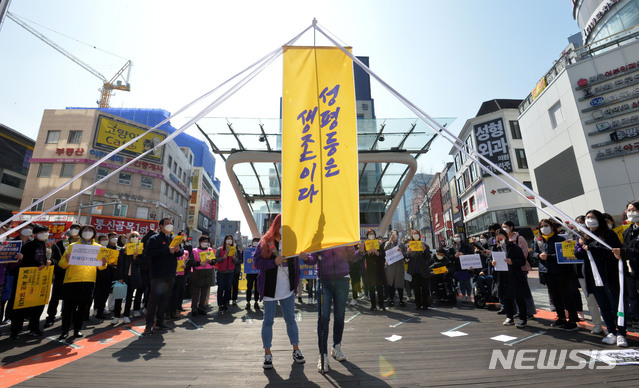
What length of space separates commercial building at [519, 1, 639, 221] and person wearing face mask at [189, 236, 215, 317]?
20838 millimetres

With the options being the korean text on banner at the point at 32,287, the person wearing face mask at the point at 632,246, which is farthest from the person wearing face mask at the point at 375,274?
the korean text on banner at the point at 32,287

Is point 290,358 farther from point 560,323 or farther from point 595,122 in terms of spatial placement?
point 595,122

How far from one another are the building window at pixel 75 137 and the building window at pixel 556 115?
150 feet

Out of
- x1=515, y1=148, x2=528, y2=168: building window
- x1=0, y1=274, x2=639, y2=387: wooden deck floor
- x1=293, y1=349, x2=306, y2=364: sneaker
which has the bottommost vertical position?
x1=0, y1=274, x2=639, y2=387: wooden deck floor

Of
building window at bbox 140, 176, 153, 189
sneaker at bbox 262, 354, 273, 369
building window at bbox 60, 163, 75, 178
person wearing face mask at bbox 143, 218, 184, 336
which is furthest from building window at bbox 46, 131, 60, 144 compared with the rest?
sneaker at bbox 262, 354, 273, 369

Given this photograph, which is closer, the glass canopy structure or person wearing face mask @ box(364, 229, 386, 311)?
person wearing face mask @ box(364, 229, 386, 311)

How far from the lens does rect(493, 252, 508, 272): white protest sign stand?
568cm

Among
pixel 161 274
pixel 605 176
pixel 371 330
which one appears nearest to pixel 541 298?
pixel 371 330

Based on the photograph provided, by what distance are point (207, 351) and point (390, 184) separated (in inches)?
589

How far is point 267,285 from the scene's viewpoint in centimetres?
374

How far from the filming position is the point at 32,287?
17.0 feet

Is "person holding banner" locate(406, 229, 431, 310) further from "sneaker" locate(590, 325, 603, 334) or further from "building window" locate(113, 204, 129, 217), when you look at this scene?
"building window" locate(113, 204, 129, 217)

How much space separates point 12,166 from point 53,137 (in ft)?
27.3

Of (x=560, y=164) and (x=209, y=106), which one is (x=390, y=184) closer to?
(x=560, y=164)
